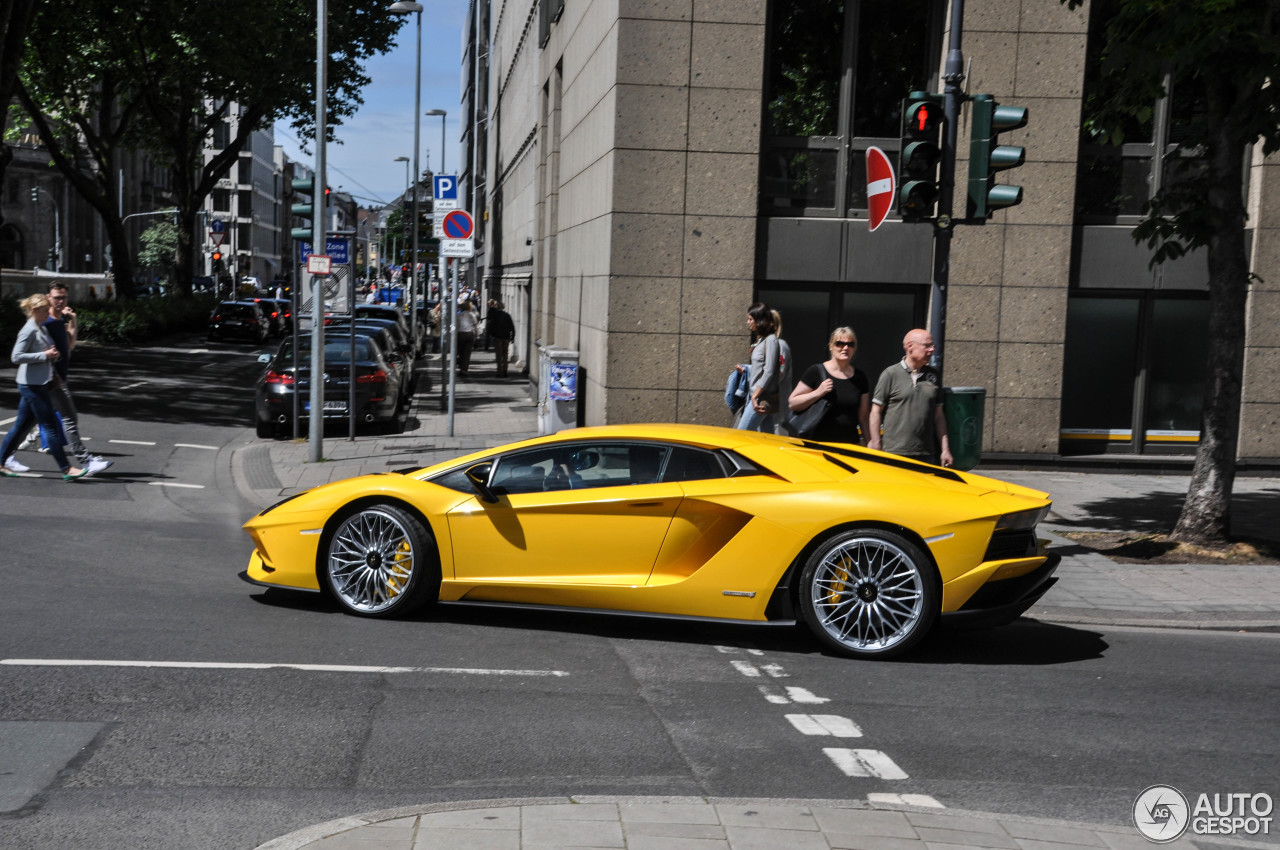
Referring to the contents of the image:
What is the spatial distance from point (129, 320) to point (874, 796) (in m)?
38.4

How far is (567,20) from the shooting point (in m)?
22.0

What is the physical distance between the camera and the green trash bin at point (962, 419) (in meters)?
9.63

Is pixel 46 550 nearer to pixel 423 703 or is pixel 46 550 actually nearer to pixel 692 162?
pixel 423 703

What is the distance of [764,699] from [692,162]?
9.79m

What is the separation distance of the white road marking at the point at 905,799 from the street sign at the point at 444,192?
14.7 m

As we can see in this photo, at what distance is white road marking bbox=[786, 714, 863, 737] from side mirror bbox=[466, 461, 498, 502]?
2278 millimetres

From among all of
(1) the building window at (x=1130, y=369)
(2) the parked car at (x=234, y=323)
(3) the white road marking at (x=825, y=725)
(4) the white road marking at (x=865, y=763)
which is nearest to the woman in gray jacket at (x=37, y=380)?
(3) the white road marking at (x=825, y=725)

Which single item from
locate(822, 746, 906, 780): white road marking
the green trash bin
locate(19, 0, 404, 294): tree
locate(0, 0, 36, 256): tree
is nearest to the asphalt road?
locate(822, 746, 906, 780): white road marking

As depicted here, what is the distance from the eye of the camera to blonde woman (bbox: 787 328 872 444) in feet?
31.8

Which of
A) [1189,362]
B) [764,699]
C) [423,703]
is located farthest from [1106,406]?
[423,703]

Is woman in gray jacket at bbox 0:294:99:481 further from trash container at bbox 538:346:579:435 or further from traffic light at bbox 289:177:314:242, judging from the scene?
trash container at bbox 538:346:579:435

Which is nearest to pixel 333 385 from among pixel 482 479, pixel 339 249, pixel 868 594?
pixel 339 249

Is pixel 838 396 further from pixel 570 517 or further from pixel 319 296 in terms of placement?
pixel 319 296

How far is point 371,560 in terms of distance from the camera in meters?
7.67
